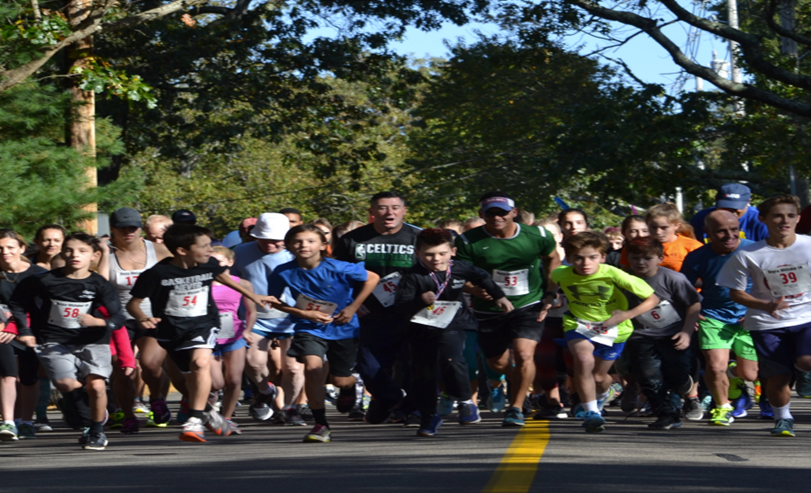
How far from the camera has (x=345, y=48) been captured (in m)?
23.3

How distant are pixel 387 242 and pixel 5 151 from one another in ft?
24.8

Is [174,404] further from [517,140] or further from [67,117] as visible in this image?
[517,140]

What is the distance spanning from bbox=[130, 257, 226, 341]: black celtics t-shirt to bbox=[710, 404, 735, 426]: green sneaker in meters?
3.90

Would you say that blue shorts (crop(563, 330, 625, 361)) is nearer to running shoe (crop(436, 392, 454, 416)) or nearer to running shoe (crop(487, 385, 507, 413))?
running shoe (crop(436, 392, 454, 416))

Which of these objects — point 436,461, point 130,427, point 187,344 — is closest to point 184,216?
point 130,427

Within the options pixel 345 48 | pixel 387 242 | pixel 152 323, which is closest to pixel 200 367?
pixel 152 323

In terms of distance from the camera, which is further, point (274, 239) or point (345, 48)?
point (345, 48)

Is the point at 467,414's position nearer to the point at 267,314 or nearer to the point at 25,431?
the point at 267,314

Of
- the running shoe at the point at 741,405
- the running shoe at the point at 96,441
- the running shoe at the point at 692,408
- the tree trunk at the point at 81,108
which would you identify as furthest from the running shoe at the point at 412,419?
the tree trunk at the point at 81,108

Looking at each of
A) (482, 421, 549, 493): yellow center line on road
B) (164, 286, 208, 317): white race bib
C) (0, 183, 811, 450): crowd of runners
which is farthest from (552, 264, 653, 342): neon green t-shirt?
(164, 286, 208, 317): white race bib

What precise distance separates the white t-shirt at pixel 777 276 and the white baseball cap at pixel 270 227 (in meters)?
3.79

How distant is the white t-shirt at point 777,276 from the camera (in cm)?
849

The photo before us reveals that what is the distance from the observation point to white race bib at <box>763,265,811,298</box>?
27.8ft

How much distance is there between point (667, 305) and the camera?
Result: 9.49 meters
